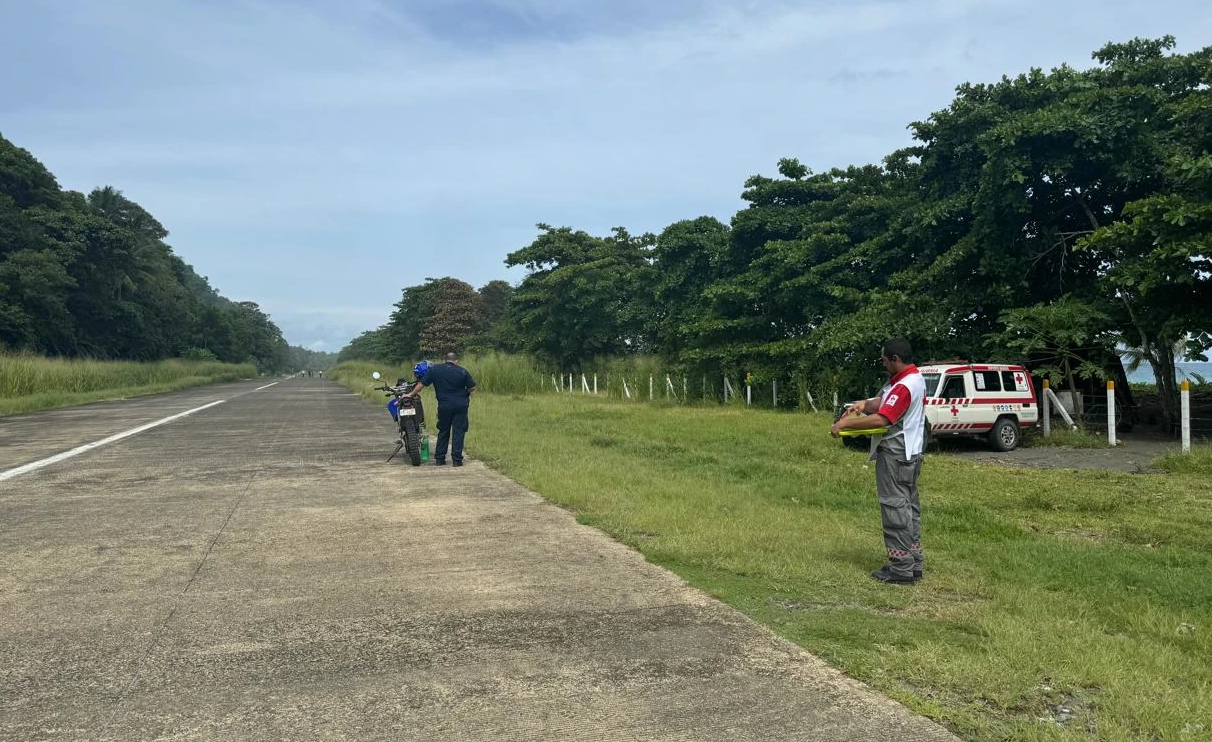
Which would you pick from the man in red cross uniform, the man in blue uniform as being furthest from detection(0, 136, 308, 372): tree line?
the man in red cross uniform

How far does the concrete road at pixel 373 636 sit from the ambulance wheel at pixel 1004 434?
10.3 meters

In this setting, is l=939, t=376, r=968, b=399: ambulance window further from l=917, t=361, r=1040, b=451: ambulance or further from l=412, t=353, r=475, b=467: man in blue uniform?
l=412, t=353, r=475, b=467: man in blue uniform

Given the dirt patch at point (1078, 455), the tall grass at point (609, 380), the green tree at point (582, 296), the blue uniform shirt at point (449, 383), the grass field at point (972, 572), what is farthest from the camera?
the green tree at point (582, 296)

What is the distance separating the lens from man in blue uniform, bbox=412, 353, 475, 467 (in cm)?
1239

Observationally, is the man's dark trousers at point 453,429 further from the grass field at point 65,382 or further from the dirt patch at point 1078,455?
the grass field at point 65,382

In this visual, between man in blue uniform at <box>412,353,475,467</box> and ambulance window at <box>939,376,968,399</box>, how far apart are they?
8.39m

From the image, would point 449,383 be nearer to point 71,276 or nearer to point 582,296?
point 582,296

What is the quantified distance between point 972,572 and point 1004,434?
1055 cm

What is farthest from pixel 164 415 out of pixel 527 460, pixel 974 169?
pixel 974 169

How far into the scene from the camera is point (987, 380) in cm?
1589

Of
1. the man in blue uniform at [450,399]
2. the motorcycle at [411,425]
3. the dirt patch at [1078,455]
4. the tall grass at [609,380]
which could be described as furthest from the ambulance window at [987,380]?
the tall grass at [609,380]

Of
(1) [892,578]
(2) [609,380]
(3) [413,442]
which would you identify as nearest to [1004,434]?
(3) [413,442]

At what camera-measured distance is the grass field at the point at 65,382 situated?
30562 mm

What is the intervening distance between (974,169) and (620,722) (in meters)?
20.8
